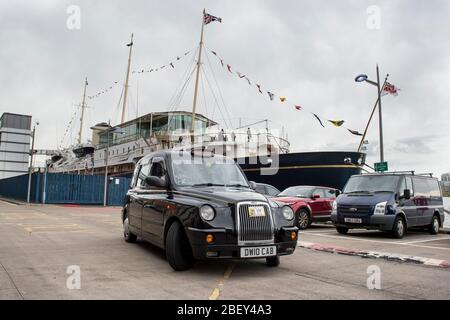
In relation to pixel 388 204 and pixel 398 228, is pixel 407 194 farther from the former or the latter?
pixel 398 228

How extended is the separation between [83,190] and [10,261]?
22.0m

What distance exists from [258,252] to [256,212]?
0.56 meters

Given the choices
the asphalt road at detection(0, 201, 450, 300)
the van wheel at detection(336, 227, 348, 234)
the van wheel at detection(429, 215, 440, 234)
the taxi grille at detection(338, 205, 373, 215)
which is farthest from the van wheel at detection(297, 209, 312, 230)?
the asphalt road at detection(0, 201, 450, 300)

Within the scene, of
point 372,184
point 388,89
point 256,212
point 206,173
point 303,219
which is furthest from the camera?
point 388,89

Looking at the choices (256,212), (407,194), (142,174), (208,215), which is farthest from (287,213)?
(407,194)

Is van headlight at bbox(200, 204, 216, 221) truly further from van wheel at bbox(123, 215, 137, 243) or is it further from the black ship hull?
the black ship hull

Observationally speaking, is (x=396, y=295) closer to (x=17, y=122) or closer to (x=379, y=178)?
(x=379, y=178)

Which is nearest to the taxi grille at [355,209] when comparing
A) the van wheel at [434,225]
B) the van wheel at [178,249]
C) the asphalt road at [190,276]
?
the asphalt road at [190,276]

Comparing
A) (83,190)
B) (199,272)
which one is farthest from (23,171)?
Answer: (199,272)

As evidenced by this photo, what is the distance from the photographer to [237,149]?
26.0 m

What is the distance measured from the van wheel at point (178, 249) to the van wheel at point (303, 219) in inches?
308

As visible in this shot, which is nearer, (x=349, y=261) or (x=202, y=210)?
(x=202, y=210)

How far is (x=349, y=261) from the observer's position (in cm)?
716
